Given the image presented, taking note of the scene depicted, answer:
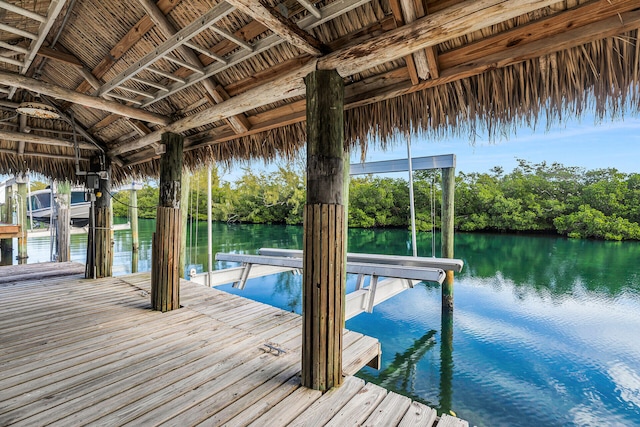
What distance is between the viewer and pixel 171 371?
1.94 meters

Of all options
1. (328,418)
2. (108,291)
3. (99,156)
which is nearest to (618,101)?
(328,418)

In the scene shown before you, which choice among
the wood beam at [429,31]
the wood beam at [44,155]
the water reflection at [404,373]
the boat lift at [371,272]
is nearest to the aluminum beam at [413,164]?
the boat lift at [371,272]

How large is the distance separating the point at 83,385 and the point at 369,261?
4.39m

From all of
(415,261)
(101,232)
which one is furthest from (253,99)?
(415,261)

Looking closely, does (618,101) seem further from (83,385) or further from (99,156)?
(99,156)

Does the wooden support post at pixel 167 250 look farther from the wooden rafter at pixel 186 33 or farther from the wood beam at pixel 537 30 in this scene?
the wood beam at pixel 537 30

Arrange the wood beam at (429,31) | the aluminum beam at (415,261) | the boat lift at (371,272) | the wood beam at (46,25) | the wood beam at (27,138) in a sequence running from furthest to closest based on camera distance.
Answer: the aluminum beam at (415,261) < the boat lift at (371,272) < the wood beam at (27,138) < the wood beam at (46,25) < the wood beam at (429,31)

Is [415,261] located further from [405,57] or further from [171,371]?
[171,371]

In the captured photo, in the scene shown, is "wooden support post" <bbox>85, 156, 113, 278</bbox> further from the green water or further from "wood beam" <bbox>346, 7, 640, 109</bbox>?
"wood beam" <bbox>346, 7, 640, 109</bbox>

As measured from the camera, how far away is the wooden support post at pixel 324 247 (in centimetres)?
172

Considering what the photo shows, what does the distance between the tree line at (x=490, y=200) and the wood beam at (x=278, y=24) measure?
12.0m

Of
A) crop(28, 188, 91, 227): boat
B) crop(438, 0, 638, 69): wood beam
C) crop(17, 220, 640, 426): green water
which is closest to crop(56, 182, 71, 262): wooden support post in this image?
crop(17, 220, 640, 426): green water

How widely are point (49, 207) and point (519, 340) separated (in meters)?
22.3

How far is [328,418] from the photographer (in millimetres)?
1513
